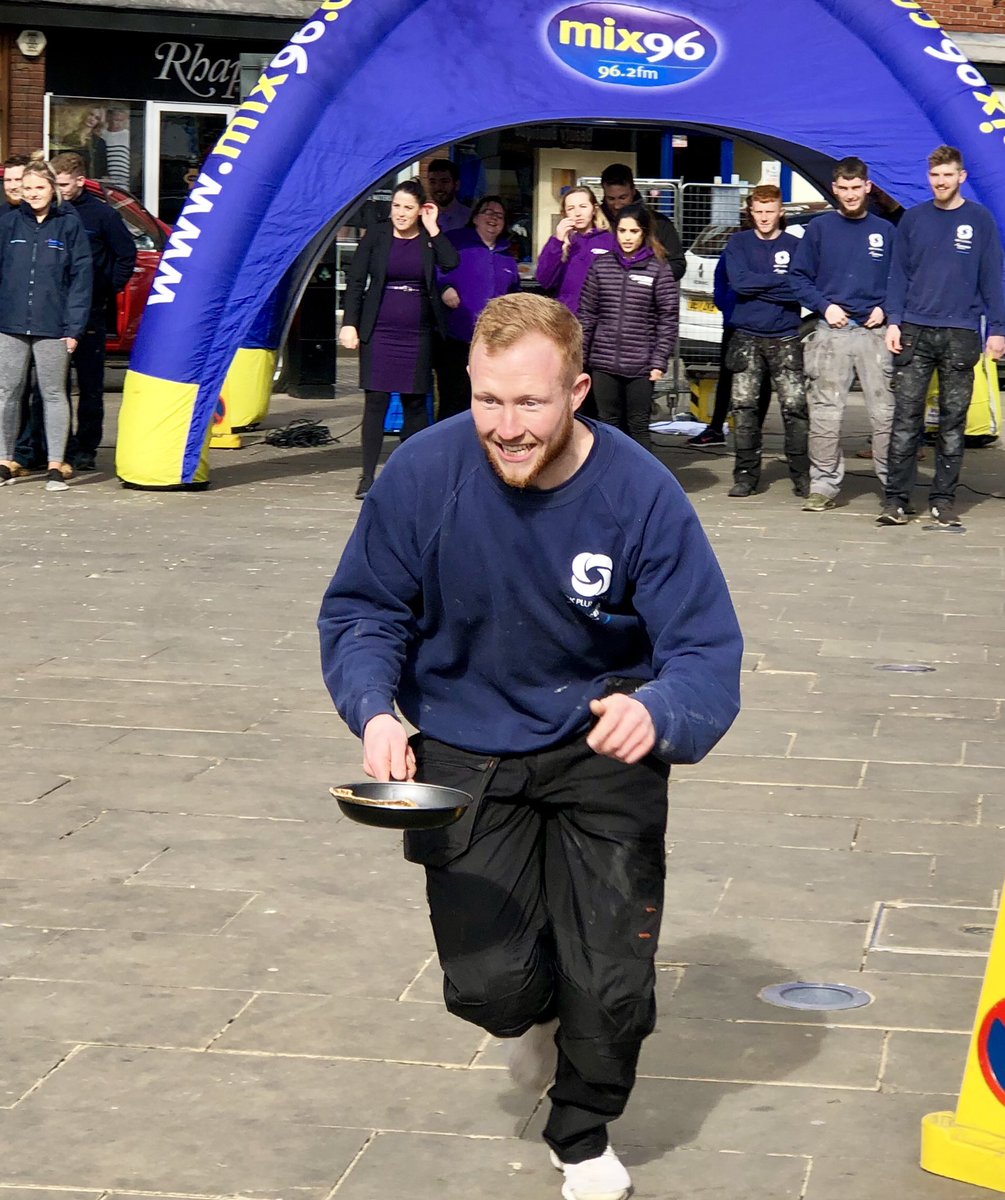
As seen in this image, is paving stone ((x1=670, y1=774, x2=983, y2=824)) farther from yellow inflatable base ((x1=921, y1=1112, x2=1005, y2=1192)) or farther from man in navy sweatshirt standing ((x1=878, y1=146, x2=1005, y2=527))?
man in navy sweatshirt standing ((x1=878, y1=146, x2=1005, y2=527))

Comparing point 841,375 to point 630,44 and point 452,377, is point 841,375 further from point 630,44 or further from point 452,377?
point 452,377

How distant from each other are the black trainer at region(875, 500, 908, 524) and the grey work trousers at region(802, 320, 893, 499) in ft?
1.32

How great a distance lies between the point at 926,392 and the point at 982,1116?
8678mm

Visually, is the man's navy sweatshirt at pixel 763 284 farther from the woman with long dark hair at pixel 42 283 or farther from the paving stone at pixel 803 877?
the paving stone at pixel 803 877

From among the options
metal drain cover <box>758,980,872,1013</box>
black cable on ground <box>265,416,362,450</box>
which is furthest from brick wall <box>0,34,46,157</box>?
metal drain cover <box>758,980,872,1013</box>

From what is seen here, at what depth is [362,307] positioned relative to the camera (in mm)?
12844

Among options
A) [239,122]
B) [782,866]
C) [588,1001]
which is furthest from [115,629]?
[588,1001]

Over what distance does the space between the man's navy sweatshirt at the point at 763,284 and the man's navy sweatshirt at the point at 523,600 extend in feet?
30.8

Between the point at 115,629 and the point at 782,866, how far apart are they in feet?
13.4

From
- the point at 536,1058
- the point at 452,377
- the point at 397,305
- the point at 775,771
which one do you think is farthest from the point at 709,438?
the point at 536,1058

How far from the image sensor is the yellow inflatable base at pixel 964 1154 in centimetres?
388

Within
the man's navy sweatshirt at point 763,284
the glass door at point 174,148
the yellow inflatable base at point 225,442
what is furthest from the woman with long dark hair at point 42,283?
the glass door at point 174,148

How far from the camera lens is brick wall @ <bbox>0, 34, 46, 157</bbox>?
79.9ft

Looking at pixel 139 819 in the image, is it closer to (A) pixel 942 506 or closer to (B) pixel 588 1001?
(B) pixel 588 1001
